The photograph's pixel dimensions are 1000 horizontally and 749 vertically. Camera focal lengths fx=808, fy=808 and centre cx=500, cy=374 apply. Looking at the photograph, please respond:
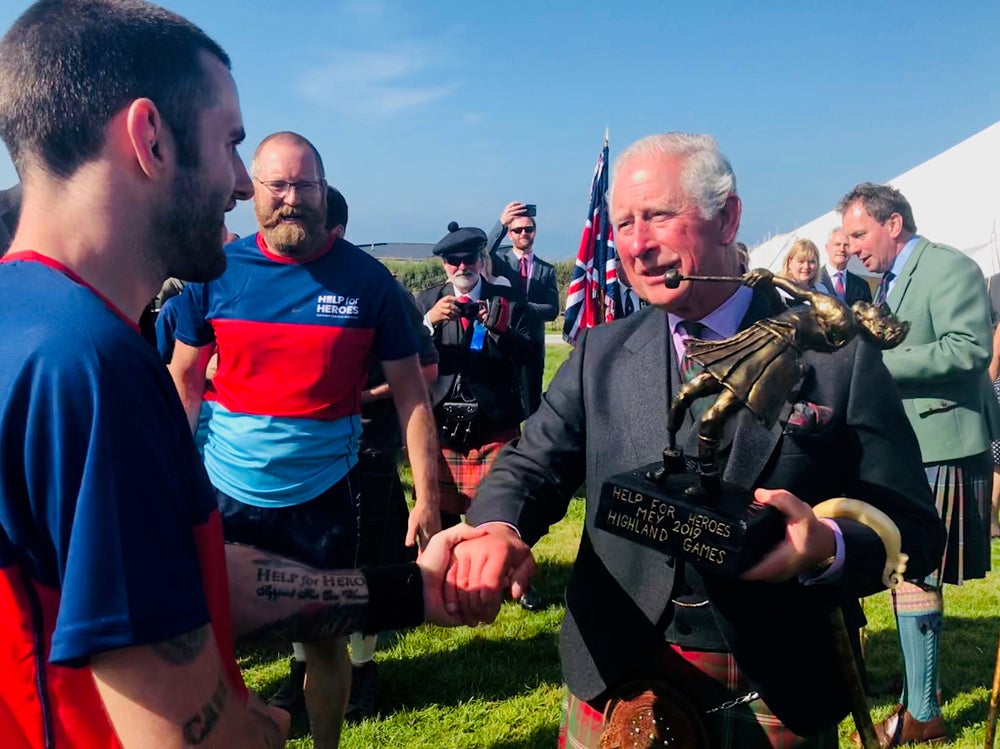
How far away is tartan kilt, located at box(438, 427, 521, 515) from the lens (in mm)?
5973

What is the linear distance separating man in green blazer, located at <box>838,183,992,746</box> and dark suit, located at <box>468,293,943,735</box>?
2.29 meters

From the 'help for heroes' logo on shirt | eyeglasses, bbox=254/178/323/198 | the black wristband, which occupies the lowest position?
the black wristband

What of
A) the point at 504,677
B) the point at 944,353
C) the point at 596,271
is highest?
the point at 596,271

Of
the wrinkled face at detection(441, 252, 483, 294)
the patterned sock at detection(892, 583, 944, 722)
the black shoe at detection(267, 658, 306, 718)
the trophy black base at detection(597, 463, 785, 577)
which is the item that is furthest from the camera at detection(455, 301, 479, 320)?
the trophy black base at detection(597, 463, 785, 577)

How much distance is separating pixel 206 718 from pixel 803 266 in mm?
6972

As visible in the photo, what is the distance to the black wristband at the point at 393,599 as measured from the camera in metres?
2.03

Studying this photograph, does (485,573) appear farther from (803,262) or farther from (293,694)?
(803,262)

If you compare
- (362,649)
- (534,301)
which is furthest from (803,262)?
(362,649)

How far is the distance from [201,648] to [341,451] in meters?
2.35

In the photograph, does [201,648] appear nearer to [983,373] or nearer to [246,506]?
[246,506]

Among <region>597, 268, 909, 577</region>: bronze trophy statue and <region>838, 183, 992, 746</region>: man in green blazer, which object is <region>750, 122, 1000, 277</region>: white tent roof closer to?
<region>838, 183, 992, 746</region>: man in green blazer

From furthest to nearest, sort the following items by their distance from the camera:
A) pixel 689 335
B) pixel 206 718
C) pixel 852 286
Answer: pixel 852 286 → pixel 689 335 → pixel 206 718

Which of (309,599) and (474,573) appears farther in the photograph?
(474,573)

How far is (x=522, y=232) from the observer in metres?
8.53
